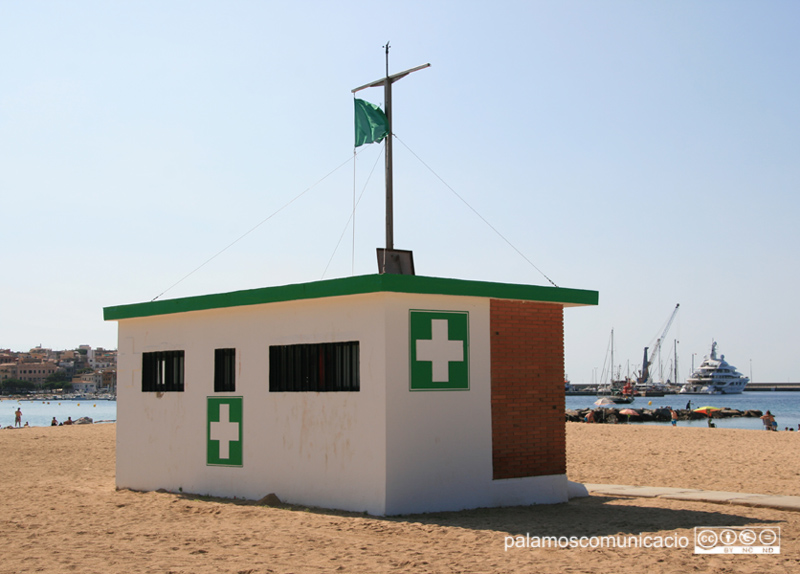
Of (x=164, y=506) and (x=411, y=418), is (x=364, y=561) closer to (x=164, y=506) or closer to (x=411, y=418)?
(x=411, y=418)

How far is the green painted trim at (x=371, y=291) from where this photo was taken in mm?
11133

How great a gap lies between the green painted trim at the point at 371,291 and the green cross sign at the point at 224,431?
5.40 ft

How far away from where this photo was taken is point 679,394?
16988cm

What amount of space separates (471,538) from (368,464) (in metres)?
2.32

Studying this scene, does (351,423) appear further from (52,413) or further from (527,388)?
(52,413)

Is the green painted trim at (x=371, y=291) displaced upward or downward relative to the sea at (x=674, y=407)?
upward

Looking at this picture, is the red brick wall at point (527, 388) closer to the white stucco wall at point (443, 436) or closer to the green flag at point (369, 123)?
the white stucco wall at point (443, 436)

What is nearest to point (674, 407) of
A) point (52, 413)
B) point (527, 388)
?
point (52, 413)

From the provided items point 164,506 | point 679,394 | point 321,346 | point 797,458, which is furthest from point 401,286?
point 679,394

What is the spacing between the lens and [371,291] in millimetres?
11055

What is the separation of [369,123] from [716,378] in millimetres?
164356

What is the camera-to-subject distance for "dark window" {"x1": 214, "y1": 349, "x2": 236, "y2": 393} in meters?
13.5

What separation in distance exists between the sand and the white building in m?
0.51

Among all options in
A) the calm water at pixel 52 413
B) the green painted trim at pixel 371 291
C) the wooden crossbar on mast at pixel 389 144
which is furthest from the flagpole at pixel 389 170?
the calm water at pixel 52 413
